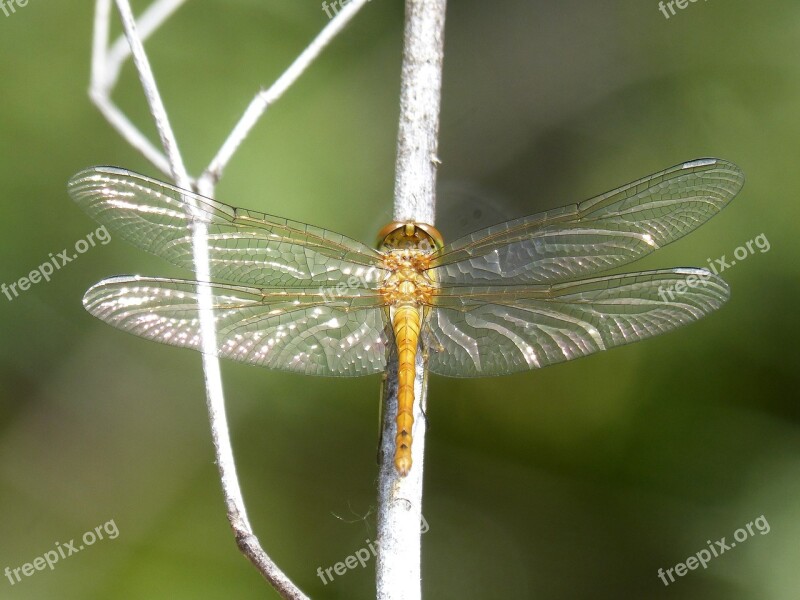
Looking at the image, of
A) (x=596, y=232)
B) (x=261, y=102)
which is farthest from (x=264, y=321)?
(x=596, y=232)

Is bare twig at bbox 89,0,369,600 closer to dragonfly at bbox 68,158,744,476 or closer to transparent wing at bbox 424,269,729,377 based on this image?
dragonfly at bbox 68,158,744,476

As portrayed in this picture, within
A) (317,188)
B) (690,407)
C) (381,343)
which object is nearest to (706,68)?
(690,407)

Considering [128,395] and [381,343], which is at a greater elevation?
[128,395]

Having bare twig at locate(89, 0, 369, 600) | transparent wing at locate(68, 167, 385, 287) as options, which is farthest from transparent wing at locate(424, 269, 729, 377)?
bare twig at locate(89, 0, 369, 600)

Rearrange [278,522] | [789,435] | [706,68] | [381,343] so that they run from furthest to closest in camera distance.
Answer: [706,68] → [278,522] → [789,435] → [381,343]

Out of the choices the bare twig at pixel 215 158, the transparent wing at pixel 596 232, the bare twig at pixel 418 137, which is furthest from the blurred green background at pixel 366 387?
the bare twig at pixel 418 137

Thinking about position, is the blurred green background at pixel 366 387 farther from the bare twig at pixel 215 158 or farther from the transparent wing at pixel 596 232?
the bare twig at pixel 215 158

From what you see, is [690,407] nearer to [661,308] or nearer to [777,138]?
[661,308]

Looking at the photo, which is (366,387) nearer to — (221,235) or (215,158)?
(221,235)
